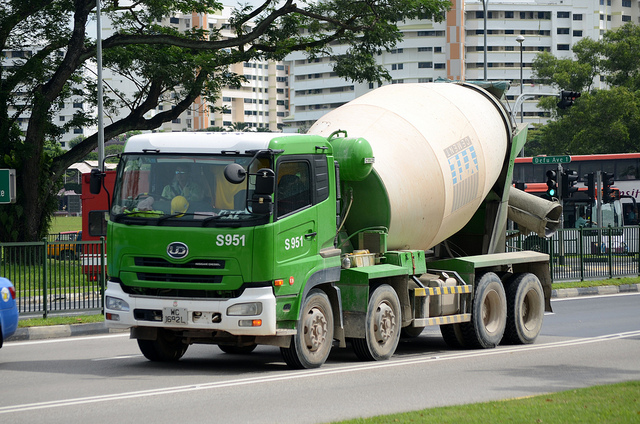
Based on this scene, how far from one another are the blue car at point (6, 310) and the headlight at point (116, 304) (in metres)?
1.67

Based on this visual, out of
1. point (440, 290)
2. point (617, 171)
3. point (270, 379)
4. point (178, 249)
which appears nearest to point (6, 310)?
point (178, 249)

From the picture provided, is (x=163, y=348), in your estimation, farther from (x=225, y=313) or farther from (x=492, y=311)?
(x=492, y=311)

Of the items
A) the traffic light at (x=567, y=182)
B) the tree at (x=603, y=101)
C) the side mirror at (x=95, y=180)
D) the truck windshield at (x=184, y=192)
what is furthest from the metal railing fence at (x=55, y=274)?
the tree at (x=603, y=101)

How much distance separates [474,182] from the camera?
1409 centimetres

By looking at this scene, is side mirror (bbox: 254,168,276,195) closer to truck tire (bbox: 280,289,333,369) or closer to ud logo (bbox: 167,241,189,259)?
ud logo (bbox: 167,241,189,259)

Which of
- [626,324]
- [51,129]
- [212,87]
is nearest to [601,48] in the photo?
[212,87]

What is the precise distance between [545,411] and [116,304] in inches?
199

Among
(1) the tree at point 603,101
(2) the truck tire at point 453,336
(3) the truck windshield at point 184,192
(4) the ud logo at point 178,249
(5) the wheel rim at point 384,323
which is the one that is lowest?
(2) the truck tire at point 453,336

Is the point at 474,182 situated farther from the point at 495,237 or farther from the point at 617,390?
the point at 617,390

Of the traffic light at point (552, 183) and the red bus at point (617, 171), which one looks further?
the red bus at point (617, 171)

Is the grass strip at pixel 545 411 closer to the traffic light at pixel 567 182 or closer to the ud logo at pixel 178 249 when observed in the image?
the ud logo at pixel 178 249

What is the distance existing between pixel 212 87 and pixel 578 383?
28.2 m

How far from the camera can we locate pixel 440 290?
13.0 metres

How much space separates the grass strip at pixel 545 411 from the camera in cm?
748
